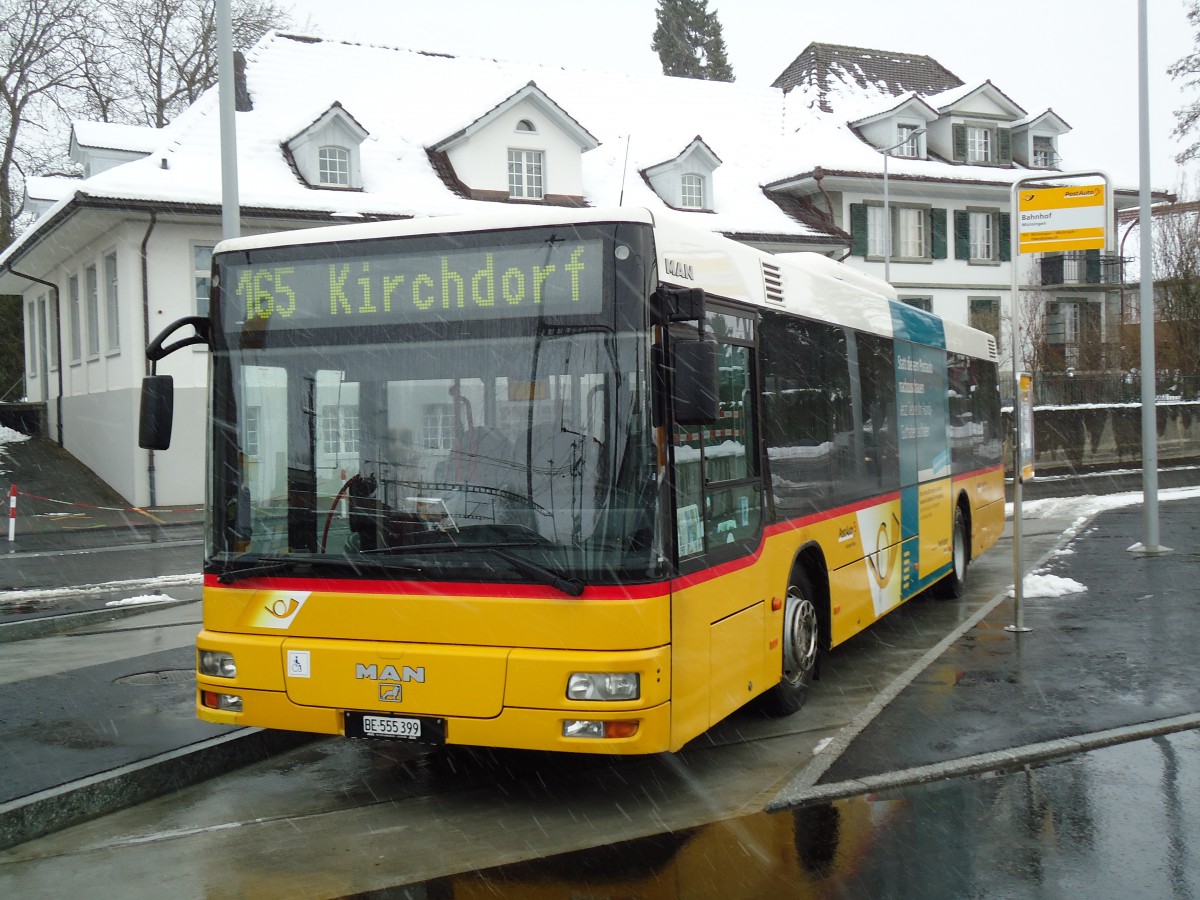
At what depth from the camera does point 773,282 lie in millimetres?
7664

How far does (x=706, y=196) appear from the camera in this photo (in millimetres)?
37000

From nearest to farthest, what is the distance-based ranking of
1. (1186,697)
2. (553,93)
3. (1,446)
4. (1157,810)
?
(1157,810), (1186,697), (1,446), (553,93)

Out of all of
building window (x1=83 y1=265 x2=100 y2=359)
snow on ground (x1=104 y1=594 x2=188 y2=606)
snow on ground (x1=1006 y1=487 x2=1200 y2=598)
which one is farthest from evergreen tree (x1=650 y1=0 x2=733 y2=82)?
snow on ground (x1=104 y1=594 x2=188 y2=606)

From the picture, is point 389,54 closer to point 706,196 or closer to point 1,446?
point 706,196

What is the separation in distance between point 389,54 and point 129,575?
24.3 m

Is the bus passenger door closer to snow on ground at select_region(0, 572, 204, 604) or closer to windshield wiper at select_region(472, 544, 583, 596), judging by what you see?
windshield wiper at select_region(472, 544, 583, 596)

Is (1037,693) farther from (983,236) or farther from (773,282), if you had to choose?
(983,236)

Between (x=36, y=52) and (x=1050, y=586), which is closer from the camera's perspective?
(x=1050, y=586)

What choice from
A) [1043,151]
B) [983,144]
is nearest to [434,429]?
[983,144]

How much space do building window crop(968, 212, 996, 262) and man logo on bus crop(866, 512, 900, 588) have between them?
119 feet

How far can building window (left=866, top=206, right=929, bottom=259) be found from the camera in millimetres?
41812

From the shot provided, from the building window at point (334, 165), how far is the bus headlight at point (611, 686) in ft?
85.9

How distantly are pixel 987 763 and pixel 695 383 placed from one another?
2.74 m

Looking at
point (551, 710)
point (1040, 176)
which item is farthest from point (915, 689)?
point (1040, 176)
